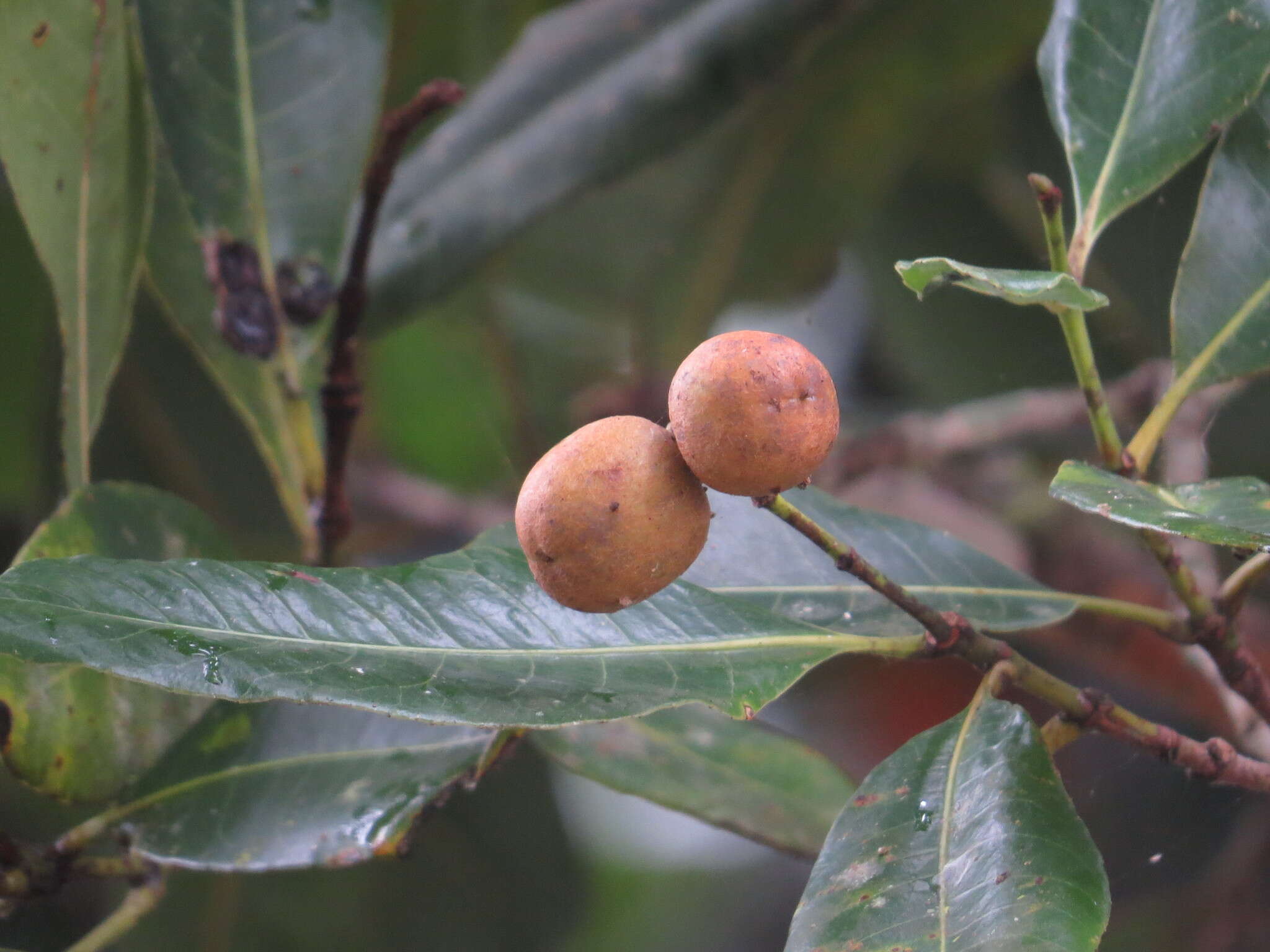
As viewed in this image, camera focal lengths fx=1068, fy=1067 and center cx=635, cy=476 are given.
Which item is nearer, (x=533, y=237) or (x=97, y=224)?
(x=97, y=224)

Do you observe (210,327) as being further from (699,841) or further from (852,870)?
(699,841)

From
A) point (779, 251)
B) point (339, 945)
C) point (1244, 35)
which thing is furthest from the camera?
point (779, 251)

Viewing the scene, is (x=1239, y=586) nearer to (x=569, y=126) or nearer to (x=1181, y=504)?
(x=1181, y=504)

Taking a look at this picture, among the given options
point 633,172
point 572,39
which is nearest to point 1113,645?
point 633,172

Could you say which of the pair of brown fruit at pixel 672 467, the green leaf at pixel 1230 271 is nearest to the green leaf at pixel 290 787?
the pair of brown fruit at pixel 672 467

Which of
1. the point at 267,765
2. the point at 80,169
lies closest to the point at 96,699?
the point at 267,765

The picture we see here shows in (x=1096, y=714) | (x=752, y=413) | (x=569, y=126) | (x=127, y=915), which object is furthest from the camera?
(x=569, y=126)

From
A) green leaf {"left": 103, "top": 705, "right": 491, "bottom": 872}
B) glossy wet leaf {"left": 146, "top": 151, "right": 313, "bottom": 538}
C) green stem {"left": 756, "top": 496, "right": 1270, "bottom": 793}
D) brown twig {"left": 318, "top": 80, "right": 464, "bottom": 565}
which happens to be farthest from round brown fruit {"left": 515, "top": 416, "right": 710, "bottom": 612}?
glossy wet leaf {"left": 146, "top": 151, "right": 313, "bottom": 538}
